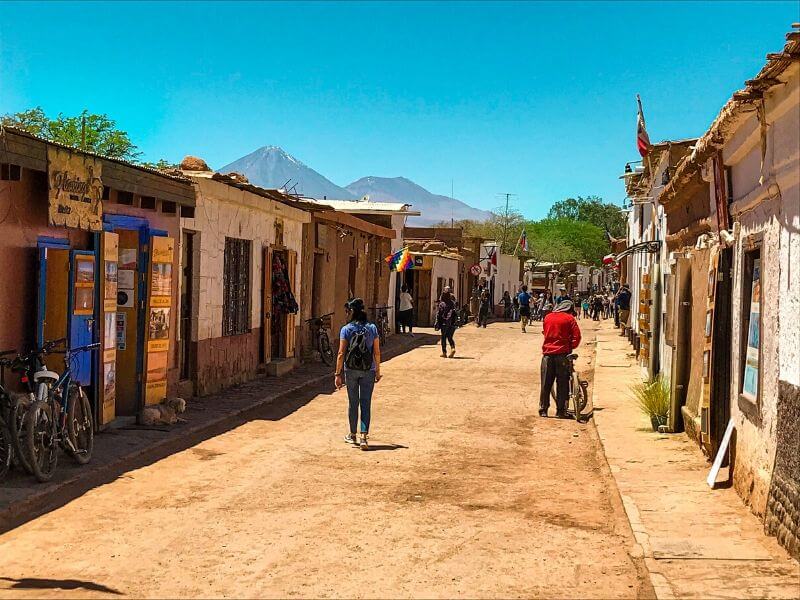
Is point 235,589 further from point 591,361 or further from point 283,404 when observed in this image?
point 591,361

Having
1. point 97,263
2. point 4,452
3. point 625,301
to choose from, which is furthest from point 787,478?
point 625,301

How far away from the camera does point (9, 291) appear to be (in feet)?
33.1

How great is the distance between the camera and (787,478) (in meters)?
7.01

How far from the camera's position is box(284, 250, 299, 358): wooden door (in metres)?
21.2

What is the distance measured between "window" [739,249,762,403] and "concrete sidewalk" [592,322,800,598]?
997mm

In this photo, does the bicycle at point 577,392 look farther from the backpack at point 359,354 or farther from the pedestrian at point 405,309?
the pedestrian at point 405,309

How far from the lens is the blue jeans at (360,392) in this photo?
457 inches

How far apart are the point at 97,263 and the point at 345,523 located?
560cm

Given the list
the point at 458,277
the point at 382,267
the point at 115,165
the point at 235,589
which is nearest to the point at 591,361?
the point at 382,267

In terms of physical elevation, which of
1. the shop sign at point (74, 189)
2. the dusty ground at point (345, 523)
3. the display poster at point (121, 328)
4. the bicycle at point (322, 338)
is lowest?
the dusty ground at point (345, 523)

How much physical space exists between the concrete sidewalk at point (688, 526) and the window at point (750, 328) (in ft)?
3.27

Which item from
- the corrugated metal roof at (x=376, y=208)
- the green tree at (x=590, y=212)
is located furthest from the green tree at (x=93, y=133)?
the green tree at (x=590, y=212)

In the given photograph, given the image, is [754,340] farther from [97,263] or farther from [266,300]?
[266,300]

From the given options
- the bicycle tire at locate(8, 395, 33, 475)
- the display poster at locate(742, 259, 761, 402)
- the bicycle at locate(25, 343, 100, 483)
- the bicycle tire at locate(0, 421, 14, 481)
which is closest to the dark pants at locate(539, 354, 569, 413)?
the display poster at locate(742, 259, 761, 402)
